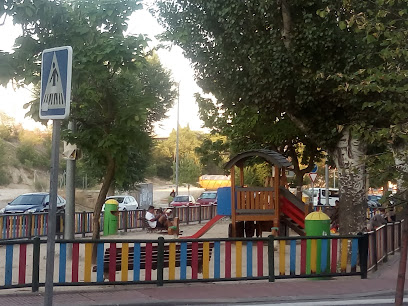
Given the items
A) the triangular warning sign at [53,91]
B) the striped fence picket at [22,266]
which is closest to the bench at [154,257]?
the striped fence picket at [22,266]

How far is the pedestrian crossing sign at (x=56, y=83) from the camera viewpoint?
4867 mm

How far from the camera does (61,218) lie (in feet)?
66.6

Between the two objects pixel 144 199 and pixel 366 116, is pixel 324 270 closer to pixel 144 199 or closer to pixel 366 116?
pixel 366 116

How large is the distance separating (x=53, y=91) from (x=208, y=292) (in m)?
5.61

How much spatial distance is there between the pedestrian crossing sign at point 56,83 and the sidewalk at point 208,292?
4473 mm

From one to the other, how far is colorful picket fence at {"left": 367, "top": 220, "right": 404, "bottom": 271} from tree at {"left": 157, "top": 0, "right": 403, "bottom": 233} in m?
0.73

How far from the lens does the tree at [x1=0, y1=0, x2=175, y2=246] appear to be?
32.8 feet

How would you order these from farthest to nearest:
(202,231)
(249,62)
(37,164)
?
(37,164), (202,231), (249,62)

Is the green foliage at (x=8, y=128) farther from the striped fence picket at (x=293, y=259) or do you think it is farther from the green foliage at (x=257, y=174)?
the striped fence picket at (x=293, y=259)

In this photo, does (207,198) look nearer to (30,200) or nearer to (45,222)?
(30,200)

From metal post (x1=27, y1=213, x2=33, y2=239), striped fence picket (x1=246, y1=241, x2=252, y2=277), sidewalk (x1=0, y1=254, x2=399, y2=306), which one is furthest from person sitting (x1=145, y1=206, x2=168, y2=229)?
striped fence picket (x1=246, y1=241, x2=252, y2=277)

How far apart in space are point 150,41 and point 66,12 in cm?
254

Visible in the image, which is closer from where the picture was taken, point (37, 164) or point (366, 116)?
point (366, 116)

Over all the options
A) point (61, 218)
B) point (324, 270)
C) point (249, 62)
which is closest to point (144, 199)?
point (61, 218)
